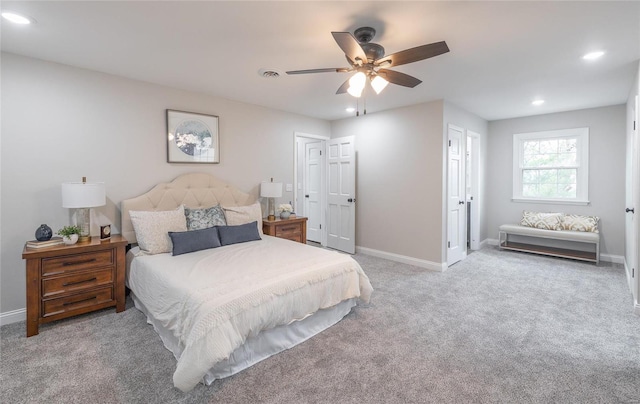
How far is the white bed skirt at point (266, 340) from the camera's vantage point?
2035mm

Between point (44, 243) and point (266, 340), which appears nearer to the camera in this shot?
point (266, 340)

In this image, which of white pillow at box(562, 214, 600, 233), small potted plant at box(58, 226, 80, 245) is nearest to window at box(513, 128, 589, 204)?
white pillow at box(562, 214, 600, 233)

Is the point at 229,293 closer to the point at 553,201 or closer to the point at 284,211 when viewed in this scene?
the point at 284,211

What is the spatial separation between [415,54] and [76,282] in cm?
341

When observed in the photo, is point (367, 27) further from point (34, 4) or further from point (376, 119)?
point (376, 119)

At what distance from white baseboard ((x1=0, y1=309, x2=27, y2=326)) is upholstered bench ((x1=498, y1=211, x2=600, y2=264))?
6.66 metres

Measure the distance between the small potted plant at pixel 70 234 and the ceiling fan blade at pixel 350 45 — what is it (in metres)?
2.84

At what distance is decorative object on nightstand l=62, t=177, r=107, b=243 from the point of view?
2736mm

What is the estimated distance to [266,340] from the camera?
7.41ft

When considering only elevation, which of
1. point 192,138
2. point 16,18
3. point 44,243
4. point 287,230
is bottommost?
point 287,230

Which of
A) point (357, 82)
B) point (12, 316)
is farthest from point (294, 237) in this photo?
point (12, 316)

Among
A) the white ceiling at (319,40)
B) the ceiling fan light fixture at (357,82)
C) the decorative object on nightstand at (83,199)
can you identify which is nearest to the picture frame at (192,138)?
the white ceiling at (319,40)

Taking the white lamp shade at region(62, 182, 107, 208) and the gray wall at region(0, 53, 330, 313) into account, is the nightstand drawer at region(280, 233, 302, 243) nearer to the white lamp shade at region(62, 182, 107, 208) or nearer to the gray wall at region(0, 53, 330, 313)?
the gray wall at region(0, 53, 330, 313)

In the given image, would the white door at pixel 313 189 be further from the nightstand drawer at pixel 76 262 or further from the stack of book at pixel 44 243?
the stack of book at pixel 44 243
